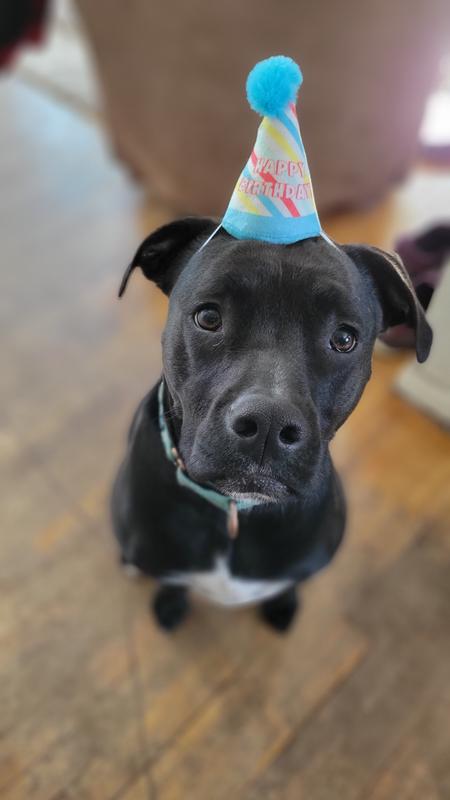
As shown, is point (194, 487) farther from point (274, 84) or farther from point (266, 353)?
point (274, 84)

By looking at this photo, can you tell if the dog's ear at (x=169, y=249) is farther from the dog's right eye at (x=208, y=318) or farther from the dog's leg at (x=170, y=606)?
the dog's leg at (x=170, y=606)

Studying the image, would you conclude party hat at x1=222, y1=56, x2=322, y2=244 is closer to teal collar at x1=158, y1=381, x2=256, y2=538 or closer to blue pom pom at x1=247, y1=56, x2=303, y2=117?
blue pom pom at x1=247, y1=56, x2=303, y2=117

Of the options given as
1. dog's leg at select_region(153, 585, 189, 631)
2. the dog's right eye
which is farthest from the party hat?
dog's leg at select_region(153, 585, 189, 631)

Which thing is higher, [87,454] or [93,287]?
[93,287]

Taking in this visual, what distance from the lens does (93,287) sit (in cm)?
224

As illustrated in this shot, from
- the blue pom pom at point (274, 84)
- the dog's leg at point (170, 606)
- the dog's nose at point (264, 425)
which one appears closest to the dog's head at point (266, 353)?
the dog's nose at point (264, 425)

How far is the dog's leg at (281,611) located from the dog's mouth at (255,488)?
0.63 m

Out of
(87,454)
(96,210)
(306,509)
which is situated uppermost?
(96,210)

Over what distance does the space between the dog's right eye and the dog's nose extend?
0.14 metres

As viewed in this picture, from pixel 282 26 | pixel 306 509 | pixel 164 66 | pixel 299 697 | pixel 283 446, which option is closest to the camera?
pixel 283 446

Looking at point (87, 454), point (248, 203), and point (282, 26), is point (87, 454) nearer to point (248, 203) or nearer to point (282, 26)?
point (248, 203)

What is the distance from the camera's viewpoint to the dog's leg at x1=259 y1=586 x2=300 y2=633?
56.6 inches

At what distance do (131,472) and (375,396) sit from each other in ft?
3.49

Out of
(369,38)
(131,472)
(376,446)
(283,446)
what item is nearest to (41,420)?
(131,472)
